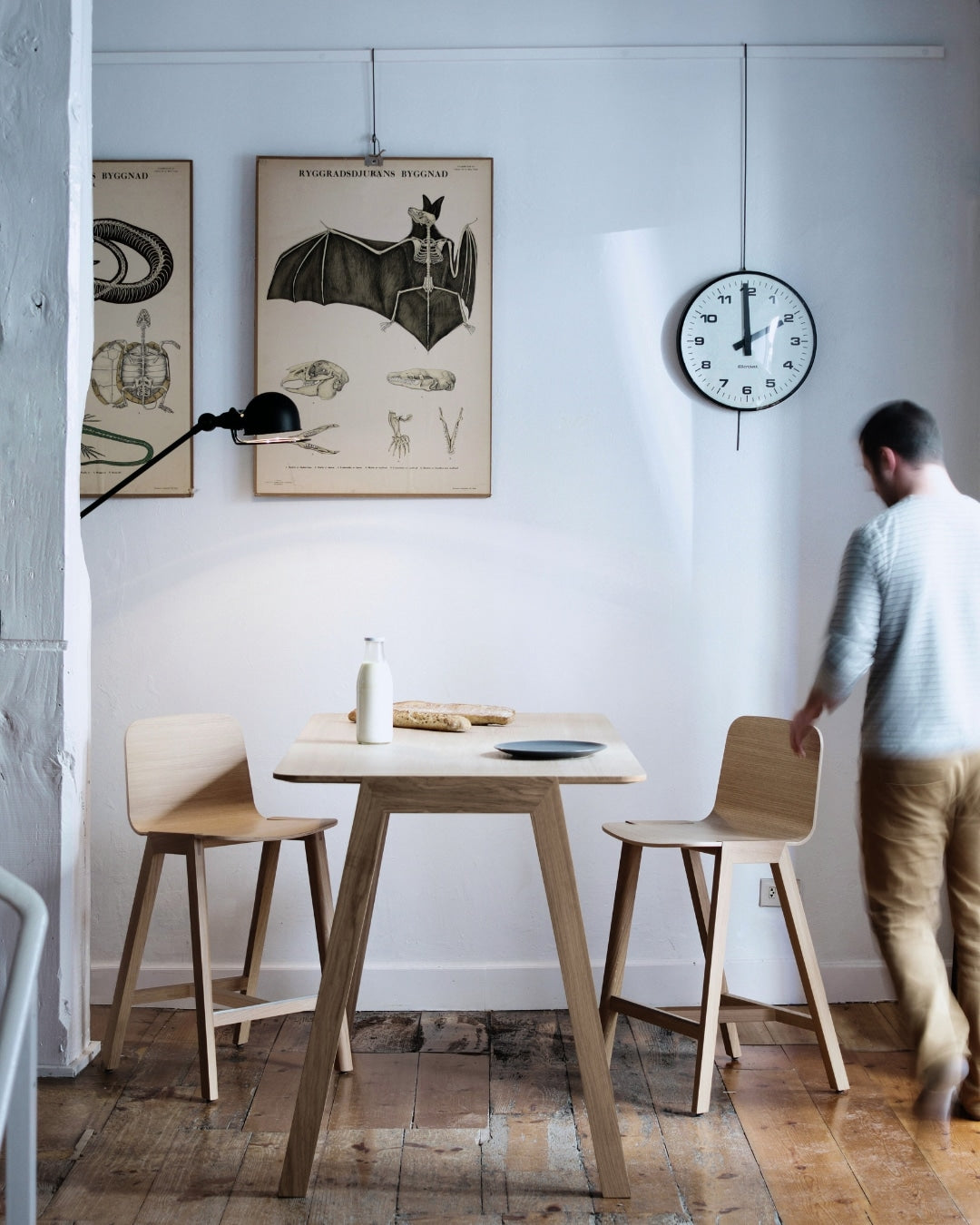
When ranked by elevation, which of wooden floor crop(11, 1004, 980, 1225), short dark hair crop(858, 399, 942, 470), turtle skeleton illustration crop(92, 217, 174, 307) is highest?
turtle skeleton illustration crop(92, 217, 174, 307)

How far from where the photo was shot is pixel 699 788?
3.10 metres

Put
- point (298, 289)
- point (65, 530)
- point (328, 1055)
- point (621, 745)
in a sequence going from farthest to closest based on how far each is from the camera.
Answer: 1. point (298, 289)
2. point (65, 530)
3. point (621, 745)
4. point (328, 1055)

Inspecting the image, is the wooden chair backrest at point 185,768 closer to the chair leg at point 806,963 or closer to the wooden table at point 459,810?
the wooden table at point 459,810

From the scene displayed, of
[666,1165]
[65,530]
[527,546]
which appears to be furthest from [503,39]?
[666,1165]

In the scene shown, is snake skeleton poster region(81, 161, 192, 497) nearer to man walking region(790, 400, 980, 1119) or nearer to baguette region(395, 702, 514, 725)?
baguette region(395, 702, 514, 725)

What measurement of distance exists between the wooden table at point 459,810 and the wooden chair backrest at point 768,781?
24.7 inches

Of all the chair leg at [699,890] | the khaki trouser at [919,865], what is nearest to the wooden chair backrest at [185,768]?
the chair leg at [699,890]

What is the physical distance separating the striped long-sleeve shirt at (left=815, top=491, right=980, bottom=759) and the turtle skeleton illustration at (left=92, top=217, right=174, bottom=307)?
1.96 m

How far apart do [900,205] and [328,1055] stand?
253 cm

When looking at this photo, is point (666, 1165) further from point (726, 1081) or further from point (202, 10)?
point (202, 10)

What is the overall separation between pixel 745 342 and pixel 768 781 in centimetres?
117

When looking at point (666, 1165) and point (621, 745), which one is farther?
point (621, 745)

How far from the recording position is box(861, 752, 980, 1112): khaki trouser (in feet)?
6.66

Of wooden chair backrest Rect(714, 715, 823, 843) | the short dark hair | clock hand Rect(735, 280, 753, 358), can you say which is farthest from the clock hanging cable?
the short dark hair
